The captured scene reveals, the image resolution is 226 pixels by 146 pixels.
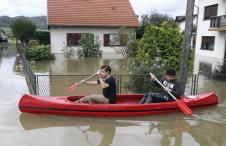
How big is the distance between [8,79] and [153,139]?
8.32m

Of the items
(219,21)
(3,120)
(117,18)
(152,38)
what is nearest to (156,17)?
(117,18)

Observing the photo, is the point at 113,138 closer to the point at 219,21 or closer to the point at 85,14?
the point at 219,21

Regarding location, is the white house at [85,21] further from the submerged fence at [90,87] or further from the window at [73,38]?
the submerged fence at [90,87]

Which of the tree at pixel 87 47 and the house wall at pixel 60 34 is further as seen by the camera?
the house wall at pixel 60 34

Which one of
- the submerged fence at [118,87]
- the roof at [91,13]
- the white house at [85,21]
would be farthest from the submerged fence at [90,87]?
the roof at [91,13]

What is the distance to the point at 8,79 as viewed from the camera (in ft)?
41.0

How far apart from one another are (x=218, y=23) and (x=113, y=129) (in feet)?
63.8

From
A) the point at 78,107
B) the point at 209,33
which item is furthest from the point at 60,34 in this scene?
the point at 78,107

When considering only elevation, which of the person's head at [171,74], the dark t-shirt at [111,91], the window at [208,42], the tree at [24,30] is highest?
the tree at [24,30]

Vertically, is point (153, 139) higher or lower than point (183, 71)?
lower

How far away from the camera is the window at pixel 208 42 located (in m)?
25.9

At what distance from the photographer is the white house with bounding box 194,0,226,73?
924 inches

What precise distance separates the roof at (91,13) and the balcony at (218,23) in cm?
639

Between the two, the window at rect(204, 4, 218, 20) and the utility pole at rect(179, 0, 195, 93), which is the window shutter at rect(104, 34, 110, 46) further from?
the utility pole at rect(179, 0, 195, 93)
